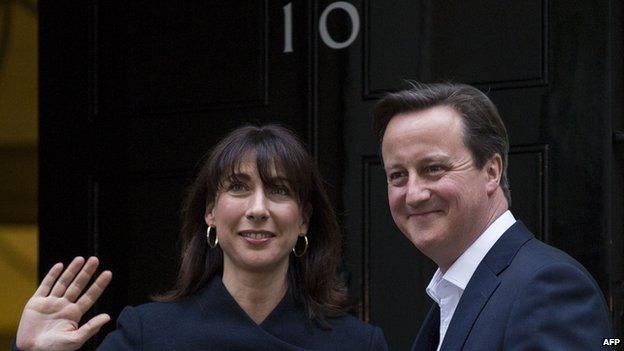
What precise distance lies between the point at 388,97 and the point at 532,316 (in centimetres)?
96

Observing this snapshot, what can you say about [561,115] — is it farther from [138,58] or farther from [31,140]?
[31,140]

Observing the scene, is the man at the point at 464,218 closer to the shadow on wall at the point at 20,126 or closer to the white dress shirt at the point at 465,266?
the white dress shirt at the point at 465,266

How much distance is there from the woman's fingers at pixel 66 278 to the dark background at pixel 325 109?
4.74 ft

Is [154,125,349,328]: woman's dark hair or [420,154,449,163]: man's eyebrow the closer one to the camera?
[420,154,449,163]: man's eyebrow

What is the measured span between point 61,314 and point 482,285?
1.38 meters

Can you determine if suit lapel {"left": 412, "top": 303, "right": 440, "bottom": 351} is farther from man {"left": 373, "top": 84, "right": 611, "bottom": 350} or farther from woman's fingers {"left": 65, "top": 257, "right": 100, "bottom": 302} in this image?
woman's fingers {"left": 65, "top": 257, "right": 100, "bottom": 302}

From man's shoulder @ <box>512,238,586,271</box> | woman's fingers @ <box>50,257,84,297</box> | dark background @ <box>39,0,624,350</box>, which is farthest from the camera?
dark background @ <box>39,0,624,350</box>

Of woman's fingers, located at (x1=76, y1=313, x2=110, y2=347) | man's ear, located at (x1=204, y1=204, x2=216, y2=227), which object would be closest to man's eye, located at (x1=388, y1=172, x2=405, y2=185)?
man's ear, located at (x1=204, y1=204, x2=216, y2=227)

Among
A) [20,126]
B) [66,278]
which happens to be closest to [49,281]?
[66,278]

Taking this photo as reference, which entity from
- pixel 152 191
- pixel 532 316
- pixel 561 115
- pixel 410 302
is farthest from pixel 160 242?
pixel 532 316

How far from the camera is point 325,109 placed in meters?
5.65

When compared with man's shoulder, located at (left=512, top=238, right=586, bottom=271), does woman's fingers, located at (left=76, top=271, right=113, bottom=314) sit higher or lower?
lower

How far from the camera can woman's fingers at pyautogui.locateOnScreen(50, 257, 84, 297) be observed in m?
4.37

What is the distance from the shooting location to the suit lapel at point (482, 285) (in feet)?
11.9
